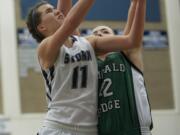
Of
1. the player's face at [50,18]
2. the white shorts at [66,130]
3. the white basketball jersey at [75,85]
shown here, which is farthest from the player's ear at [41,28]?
the white shorts at [66,130]

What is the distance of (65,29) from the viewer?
159 cm

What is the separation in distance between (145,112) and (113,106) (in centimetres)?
14

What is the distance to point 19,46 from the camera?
12.1 ft

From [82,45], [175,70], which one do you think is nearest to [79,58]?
[82,45]

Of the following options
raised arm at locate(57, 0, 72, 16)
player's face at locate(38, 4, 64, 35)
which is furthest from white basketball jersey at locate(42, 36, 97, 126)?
raised arm at locate(57, 0, 72, 16)

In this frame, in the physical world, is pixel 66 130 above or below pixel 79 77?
below

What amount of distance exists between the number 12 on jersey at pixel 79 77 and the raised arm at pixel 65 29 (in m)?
0.09

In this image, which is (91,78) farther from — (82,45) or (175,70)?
(175,70)

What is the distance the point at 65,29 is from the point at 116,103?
1.10 ft

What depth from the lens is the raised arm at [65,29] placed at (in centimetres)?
159

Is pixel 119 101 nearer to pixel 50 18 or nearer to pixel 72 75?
pixel 72 75

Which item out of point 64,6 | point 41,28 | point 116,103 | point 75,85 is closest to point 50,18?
point 41,28

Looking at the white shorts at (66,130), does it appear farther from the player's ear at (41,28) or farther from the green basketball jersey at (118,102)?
the player's ear at (41,28)

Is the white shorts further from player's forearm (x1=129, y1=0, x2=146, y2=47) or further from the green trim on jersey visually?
player's forearm (x1=129, y1=0, x2=146, y2=47)
